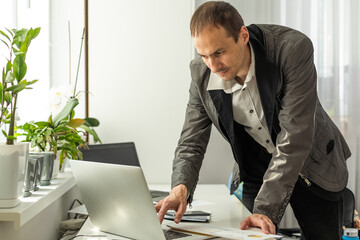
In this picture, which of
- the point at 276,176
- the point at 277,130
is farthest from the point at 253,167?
the point at 276,176

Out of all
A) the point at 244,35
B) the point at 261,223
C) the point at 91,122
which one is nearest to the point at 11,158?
the point at 261,223

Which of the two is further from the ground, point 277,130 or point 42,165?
point 277,130

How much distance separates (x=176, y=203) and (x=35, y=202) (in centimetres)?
43

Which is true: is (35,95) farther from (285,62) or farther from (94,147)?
(285,62)

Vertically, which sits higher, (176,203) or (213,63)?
(213,63)

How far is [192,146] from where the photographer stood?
1.89m

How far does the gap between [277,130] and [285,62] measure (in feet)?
0.85

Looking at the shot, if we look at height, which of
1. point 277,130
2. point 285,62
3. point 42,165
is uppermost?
point 285,62

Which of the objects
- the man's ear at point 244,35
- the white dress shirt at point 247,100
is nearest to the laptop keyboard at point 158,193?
the white dress shirt at point 247,100

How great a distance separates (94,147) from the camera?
2.65 m

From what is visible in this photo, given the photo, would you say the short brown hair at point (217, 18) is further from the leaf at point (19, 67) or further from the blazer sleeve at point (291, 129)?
the leaf at point (19, 67)

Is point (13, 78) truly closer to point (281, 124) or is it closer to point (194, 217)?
point (194, 217)

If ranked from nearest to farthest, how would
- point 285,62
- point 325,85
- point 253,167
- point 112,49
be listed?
point 285,62, point 253,167, point 112,49, point 325,85

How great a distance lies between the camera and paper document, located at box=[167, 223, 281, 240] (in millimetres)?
1421
